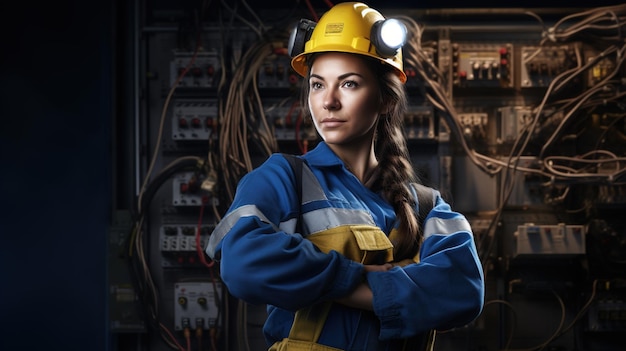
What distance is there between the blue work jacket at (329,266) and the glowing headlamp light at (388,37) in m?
0.28

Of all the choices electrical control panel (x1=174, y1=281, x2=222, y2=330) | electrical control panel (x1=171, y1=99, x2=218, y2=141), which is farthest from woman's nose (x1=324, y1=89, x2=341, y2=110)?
electrical control panel (x1=174, y1=281, x2=222, y2=330)

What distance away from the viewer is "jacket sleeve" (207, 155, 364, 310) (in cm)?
133

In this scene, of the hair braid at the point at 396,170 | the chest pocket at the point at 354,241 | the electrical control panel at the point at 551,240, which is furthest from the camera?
the electrical control panel at the point at 551,240

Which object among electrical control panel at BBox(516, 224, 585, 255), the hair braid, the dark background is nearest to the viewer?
the hair braid

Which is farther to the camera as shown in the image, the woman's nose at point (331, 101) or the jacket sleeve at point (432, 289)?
the woman's nose at point (331, 101)

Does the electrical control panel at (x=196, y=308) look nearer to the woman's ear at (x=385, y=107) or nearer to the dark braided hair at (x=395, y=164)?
the dark braided hair at (x=395, y=164)

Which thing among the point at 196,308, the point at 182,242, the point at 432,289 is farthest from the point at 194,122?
the point at 432,289

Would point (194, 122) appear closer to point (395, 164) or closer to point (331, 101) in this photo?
point (395, 164)

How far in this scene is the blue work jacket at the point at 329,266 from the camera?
4.39 feet

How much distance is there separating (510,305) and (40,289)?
2.98 metres

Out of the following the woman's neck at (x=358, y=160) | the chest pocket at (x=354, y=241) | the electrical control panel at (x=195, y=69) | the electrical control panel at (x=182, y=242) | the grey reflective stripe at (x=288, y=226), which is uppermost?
the electrical control panel at (x=195, y=69)

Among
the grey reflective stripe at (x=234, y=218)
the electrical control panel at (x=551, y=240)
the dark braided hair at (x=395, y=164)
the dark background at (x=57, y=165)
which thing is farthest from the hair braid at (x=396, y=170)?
the dark background at (x=57, y=165)

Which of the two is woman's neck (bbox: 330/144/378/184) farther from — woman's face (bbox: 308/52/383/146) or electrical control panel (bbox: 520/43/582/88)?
electrical control panel (bbox: 520/43/582/88)

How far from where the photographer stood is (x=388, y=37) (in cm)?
156
